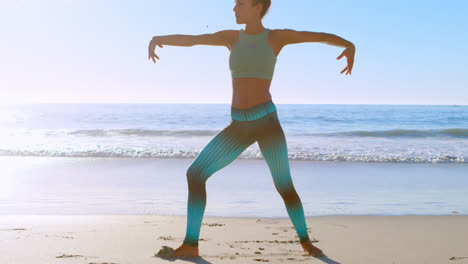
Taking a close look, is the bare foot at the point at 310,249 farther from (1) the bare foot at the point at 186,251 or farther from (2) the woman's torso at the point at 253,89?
(2) the woman's torso at the point at 253,89

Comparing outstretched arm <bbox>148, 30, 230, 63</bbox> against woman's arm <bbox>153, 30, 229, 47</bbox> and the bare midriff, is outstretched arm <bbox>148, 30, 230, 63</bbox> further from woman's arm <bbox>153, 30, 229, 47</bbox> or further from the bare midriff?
the bare midriff

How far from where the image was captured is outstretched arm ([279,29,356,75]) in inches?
132

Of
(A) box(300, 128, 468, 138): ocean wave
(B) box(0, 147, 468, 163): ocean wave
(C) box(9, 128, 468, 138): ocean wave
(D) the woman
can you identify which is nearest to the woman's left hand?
(D) the woman

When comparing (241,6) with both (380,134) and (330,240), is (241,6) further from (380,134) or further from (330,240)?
(380,134)

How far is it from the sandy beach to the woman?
664mm

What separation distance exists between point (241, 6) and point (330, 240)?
2.37 metres

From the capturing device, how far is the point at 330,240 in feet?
15.0

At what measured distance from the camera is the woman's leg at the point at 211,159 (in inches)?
136

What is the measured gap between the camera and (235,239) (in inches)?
177

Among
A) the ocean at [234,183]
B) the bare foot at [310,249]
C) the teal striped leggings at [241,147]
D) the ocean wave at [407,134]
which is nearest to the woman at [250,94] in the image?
the teal striped leggings at [241,147]

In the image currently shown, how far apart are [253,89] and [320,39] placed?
59 centimetres

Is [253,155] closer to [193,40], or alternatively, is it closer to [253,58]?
[193,40]

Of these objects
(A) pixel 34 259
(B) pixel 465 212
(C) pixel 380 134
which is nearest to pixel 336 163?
(B) pixel 465 212

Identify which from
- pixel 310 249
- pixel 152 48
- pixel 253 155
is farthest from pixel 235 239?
pixel 253 155
